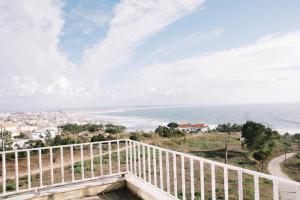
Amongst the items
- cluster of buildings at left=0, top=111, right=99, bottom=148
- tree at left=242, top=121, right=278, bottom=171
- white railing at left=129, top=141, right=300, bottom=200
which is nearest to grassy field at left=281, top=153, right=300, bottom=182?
tree at left=242, top=121, right=278, bottom=171

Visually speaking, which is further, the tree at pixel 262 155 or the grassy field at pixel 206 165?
the tree at pixel 262 155

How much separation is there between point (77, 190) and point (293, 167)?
84.9 ft

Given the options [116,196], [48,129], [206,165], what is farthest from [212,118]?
[116,196]

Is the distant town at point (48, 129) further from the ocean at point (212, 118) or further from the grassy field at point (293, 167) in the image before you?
the grassy field at point (293, 167)

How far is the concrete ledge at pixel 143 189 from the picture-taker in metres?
2.77

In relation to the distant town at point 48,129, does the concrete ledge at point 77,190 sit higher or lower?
higher

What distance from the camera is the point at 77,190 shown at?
3.30 m

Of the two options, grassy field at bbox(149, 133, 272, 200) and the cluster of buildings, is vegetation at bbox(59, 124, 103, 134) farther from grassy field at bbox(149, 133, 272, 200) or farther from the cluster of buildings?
grassy field at bbox(149, 133, 272, 200)

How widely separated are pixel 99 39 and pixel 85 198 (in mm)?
8419

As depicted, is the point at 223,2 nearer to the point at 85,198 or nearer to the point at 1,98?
the point at 85,198

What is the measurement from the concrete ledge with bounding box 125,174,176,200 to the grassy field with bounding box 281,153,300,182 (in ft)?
66.0

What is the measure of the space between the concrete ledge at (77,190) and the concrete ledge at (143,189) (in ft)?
0.48

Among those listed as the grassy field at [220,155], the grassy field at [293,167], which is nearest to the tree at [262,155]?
the grassy field at [220,155]

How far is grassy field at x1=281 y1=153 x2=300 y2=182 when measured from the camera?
2081 cm
